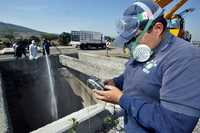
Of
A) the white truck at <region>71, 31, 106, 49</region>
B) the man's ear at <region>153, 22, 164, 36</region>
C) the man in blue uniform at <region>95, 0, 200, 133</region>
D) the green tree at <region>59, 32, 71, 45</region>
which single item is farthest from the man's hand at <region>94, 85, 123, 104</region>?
the green tree at <region>59, 32, 71, 45</region>

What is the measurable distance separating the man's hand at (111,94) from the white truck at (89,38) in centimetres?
3148

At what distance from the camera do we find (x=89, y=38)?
34531mm

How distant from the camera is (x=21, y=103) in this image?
16.2 m

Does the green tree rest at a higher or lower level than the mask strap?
lower

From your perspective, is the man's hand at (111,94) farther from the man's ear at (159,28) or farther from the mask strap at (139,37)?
the man's ear at (159,28)

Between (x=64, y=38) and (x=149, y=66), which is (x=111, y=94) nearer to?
(x=149, y=66)

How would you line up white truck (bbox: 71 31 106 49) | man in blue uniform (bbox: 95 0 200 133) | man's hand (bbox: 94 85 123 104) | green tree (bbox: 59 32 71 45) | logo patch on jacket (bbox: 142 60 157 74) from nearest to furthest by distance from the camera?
man in blue uniform (bbox: 95 0 200 133) → logo patch on jacket (bbox: 142 60 157 74) → man's hand (bbox: 94 85 123 104) → white truck (bbox: 71 31 106 49) → green tree (bbox: 59 32 71 45)

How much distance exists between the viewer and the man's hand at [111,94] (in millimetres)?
1847

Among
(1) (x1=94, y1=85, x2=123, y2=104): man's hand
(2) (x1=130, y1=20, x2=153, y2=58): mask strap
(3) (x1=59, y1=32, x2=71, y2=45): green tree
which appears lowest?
(3) (x1=59, y1=32, x2=71, y2=45): green tree

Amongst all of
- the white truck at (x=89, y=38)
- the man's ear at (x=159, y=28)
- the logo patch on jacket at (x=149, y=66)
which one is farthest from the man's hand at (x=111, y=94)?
the white truck at (x=89, y=38)

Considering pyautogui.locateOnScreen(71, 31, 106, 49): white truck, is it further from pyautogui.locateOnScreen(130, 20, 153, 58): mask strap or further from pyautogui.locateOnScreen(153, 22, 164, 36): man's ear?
pyautogui.locateOnScreen(153, 22, 164, 36): man's ear

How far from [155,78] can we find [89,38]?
3310 centimetres

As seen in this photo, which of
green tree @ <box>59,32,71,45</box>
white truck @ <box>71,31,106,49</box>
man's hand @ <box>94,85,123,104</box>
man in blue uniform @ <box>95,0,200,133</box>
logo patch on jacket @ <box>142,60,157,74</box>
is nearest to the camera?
man in blue uniform @ <box>95,0,200,133</box>

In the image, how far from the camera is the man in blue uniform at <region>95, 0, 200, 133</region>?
1515 millimetres
